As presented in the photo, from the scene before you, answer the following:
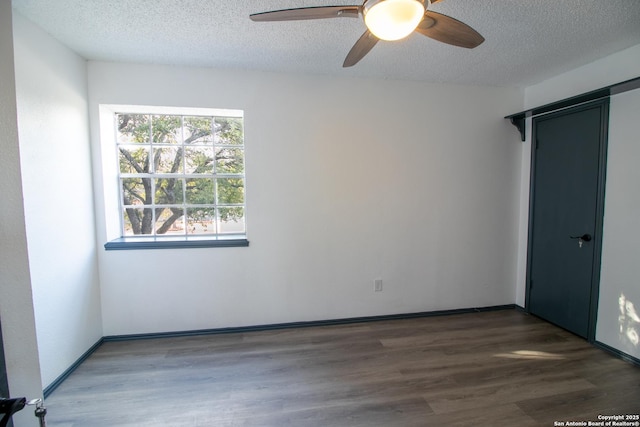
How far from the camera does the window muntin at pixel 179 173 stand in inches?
105

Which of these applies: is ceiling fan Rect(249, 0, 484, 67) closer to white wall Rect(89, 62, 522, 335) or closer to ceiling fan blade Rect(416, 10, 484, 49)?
ceiling fan blade Rect(416, 10, 484, 49)

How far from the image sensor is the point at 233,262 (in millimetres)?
2637

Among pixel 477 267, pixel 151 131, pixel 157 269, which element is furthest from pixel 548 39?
pixel 157 269

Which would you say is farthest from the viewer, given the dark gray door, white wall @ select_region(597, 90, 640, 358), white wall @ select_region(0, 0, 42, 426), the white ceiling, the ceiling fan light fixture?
→ the dark gray door

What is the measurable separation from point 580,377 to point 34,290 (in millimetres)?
3881

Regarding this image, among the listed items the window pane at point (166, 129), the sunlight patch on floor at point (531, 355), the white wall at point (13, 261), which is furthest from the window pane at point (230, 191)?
the sunlight patch on floor at point (531, 355)

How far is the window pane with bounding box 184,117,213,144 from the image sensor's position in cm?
272

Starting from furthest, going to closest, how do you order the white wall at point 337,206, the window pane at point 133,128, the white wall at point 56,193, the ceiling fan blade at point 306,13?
1. the window pane at point 133,128
2. the white wall at point 337,206
3. the white wall at point 56,193
4. the ceiling fan blade at point 306,13

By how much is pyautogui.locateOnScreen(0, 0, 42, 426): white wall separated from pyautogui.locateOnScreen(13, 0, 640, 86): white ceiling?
0.58m

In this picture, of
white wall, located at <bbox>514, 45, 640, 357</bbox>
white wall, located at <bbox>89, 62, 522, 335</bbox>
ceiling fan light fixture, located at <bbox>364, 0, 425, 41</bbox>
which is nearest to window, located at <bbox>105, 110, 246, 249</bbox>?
white wall, located at <bbox>89, 62, 522, 335</bbox>

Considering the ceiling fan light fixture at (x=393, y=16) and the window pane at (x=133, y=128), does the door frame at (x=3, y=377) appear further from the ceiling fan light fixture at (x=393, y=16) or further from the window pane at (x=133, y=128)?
the ceiling fan light fixture at (x=393, y=16)

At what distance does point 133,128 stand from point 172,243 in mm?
1214

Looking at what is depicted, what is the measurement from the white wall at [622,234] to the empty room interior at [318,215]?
1cm

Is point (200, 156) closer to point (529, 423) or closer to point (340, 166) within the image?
point (340, 166)
